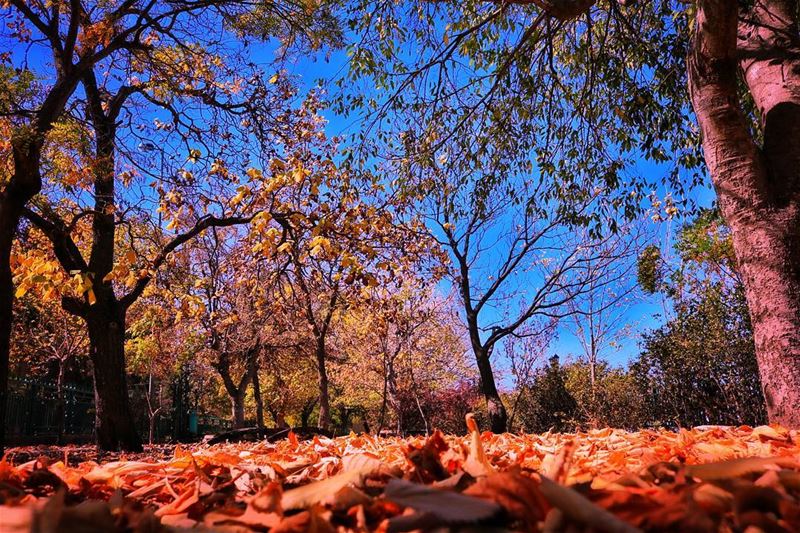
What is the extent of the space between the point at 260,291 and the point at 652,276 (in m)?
8.76

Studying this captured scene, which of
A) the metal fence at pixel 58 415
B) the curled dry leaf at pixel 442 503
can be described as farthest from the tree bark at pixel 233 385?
the curled dry leaf at pixel 442 503

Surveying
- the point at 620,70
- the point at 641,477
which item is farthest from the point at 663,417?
the point at 641,477

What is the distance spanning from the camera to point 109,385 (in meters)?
7.49

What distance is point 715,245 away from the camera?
1110 centimetres

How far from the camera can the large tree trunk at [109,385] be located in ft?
24.4

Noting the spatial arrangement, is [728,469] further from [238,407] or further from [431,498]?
[238,407]

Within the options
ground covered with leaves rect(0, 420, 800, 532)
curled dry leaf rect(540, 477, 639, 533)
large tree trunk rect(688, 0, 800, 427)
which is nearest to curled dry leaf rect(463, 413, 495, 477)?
ground covered with leaves rect(0, 420, 800, 532)

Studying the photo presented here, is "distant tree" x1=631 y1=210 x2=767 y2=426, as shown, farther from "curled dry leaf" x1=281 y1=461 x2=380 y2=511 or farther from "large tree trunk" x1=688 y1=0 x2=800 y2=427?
"curled dry leaf" x1=281 y1=461 x2=380 y2=511

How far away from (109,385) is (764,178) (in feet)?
26.7

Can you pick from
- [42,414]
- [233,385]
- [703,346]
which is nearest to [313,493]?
[703,346]

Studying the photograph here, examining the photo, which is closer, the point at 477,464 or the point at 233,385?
the point at 477,464

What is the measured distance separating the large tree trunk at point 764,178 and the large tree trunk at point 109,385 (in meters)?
7.79

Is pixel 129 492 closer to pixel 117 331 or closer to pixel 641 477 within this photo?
pixel 641 477

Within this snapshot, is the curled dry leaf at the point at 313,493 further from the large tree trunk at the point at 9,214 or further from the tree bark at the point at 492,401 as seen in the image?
the tree bark at the point at 492,401
